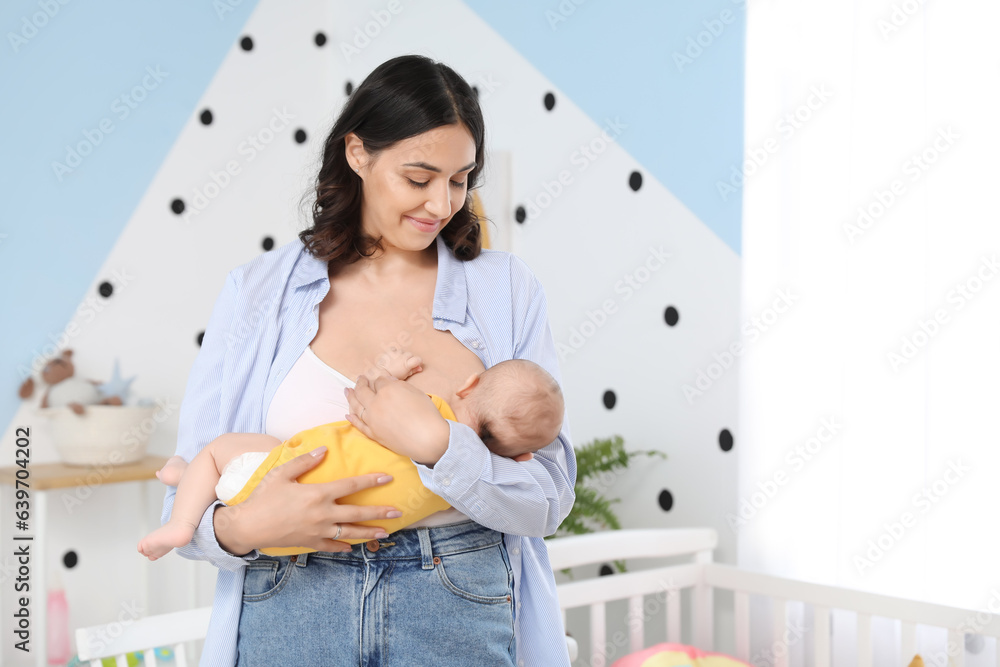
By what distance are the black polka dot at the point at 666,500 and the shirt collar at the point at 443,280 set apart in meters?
1.24

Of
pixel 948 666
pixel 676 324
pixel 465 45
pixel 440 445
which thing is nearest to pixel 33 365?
pixel 465 45

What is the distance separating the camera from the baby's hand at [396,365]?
1130 mm

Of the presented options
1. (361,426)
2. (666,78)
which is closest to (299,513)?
(361,426)

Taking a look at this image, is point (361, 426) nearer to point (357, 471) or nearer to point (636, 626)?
point (357, 471)

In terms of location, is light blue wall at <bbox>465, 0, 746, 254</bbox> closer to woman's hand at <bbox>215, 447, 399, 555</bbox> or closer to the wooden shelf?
woman's hand at <bbox>215, 447, 399, 555</bbox>

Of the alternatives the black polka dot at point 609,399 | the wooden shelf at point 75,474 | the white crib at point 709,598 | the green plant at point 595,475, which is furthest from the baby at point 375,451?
the wooden shelf at point 75,474

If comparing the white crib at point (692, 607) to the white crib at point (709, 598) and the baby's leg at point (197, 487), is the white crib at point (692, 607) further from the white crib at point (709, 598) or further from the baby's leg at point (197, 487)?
the baby's leg at point (197, 487)

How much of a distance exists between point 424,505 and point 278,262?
453 millimetres

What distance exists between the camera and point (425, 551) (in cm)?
103

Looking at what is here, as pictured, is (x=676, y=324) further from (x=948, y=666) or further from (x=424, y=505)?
(x=424, y=505)

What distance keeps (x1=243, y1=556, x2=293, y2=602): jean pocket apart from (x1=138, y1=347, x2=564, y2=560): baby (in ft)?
0.13

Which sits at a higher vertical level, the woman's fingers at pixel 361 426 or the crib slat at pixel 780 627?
the woman's fingers at pixel 361 426

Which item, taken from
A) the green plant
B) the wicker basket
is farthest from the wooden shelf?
the green plant

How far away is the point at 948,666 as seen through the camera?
1.62 m
